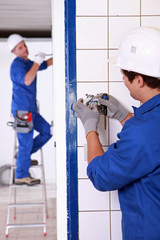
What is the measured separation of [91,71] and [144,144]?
712mm

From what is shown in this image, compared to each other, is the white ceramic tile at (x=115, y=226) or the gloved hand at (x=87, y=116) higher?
the gloved hand at (x=87, y=116)

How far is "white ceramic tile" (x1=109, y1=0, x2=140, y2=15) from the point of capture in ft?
5.83

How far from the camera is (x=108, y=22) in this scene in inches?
70.2

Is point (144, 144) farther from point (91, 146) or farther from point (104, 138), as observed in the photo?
point (104, 138)

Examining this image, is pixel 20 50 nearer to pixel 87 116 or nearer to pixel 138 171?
pixel 87 116

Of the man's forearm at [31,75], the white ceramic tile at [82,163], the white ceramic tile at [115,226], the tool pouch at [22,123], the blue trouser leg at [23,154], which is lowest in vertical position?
Answer: the blue trouser leg at [23,154]

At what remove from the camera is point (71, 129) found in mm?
1812

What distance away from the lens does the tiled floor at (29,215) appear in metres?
3.28

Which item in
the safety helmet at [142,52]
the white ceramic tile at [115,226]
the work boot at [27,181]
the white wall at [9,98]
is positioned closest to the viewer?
the safety helmet at [142,52]

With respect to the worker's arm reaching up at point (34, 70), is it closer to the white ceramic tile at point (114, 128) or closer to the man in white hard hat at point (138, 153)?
the white ceramic tile at point (114, 128)

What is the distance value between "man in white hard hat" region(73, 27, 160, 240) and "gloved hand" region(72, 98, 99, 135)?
0.08 meters

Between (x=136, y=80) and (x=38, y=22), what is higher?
(x=38, y=22)

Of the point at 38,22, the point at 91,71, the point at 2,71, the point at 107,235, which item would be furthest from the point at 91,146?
the point at 2,71

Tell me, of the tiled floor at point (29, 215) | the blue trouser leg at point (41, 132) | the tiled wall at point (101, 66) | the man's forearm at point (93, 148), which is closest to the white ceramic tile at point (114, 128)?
the tiled wall at point (101, 66)
